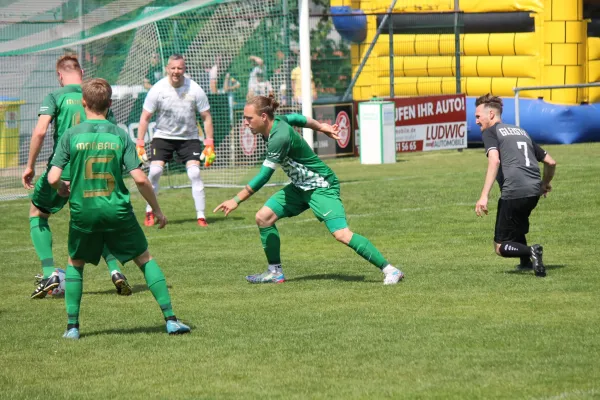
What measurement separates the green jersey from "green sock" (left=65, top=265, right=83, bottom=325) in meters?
0.35

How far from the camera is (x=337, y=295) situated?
9125 millimetres

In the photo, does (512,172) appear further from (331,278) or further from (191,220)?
(191,220)

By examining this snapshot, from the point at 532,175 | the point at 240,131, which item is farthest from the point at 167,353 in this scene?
the point at 240,131

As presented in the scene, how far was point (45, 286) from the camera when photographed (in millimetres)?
9617

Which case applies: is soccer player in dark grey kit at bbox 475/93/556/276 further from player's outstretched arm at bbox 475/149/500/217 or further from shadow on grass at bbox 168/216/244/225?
shadow on grass at bbox 168/216/244/225

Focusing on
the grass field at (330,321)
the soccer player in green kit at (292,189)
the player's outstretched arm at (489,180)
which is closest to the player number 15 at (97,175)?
the grass field at (330,321)

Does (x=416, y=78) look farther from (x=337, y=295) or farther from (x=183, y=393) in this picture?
(x=183, y=393)

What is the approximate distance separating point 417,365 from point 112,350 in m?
2.14

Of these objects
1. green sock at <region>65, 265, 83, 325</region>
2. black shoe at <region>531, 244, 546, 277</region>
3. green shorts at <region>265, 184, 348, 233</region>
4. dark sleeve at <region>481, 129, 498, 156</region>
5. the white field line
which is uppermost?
dark sleeve at <region>481, 129, 498, 156</region>

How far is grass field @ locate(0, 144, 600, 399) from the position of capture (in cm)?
627

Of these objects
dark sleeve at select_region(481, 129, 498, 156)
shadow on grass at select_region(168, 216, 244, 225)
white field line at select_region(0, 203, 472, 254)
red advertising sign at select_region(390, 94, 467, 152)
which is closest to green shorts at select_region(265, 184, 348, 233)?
dark sleeve at select_region(481, 129, 498, 156)

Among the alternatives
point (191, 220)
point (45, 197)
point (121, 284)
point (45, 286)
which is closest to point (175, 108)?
point (191, 220)

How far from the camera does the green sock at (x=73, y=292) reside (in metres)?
7.73

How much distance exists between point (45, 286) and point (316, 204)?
Result: 2.51 metres
